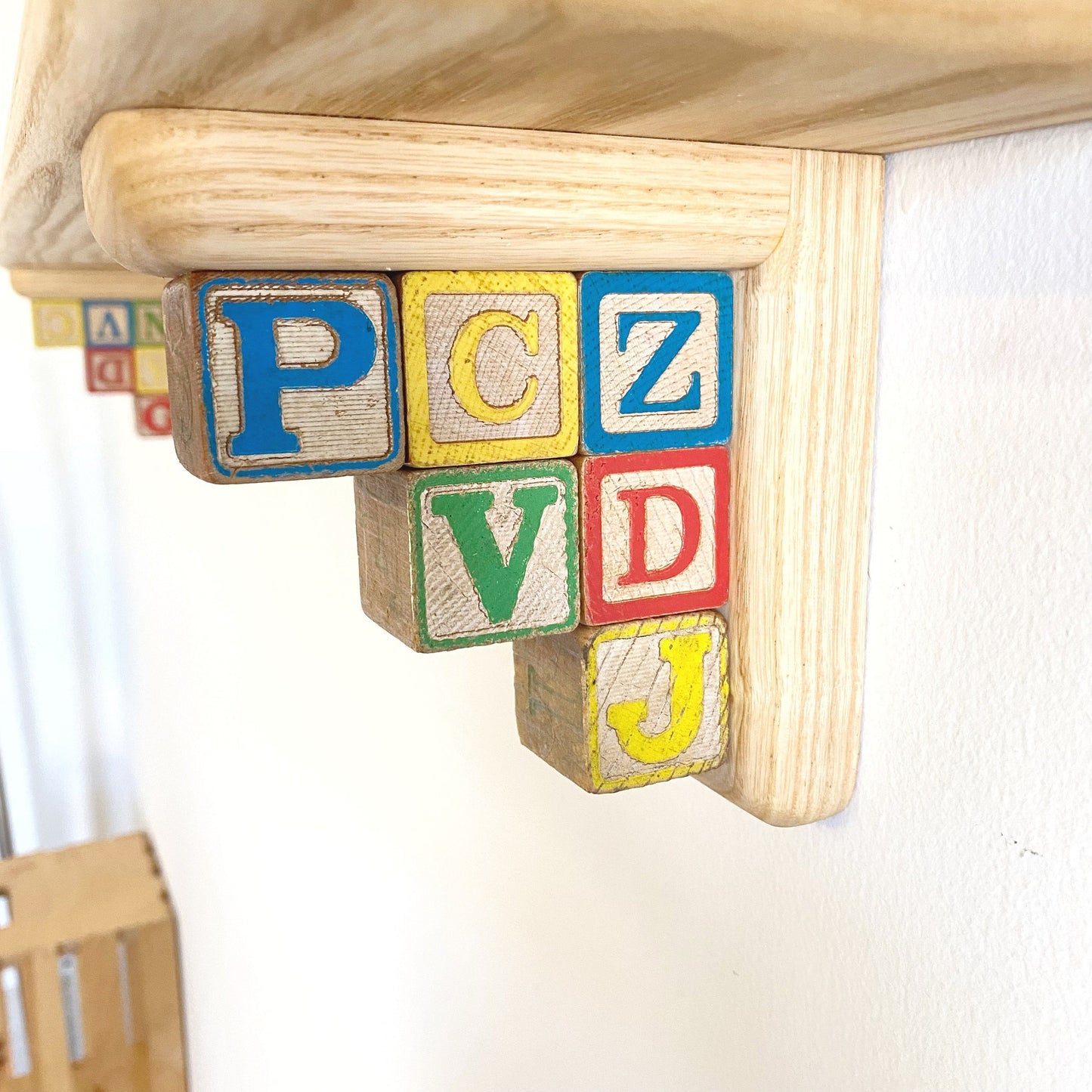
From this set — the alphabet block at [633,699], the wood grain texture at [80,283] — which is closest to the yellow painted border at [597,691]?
the alphabet block at [633,699]

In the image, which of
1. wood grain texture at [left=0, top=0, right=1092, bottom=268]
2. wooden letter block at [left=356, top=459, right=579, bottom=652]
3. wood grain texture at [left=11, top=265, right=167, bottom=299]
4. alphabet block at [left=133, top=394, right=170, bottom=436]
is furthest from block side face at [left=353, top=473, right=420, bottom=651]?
alphabet block at [left=133, top=394, right=170, bottom=436]

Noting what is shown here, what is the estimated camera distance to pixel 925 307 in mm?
401

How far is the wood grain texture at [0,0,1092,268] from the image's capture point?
0.73 ft

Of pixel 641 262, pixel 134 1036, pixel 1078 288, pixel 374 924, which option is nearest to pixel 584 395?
pixel 641 262

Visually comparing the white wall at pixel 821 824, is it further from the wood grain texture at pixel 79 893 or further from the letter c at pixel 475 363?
the wood grain texture at pixel 79 893

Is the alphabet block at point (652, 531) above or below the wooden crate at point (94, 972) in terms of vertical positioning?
above

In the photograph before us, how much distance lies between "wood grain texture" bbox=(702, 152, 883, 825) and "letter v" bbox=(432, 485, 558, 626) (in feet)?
0.29

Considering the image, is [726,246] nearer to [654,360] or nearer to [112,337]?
[654,360]

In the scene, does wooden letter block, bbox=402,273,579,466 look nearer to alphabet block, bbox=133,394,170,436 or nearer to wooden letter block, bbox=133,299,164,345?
wooden letter block, bbox=133,299,164,345

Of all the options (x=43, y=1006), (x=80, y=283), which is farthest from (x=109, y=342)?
(x=43, y=1006)

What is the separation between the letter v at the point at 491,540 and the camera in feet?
1.24

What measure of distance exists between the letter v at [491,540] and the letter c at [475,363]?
28 mm

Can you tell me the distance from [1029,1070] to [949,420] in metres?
0.25

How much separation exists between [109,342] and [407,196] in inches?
33.6
